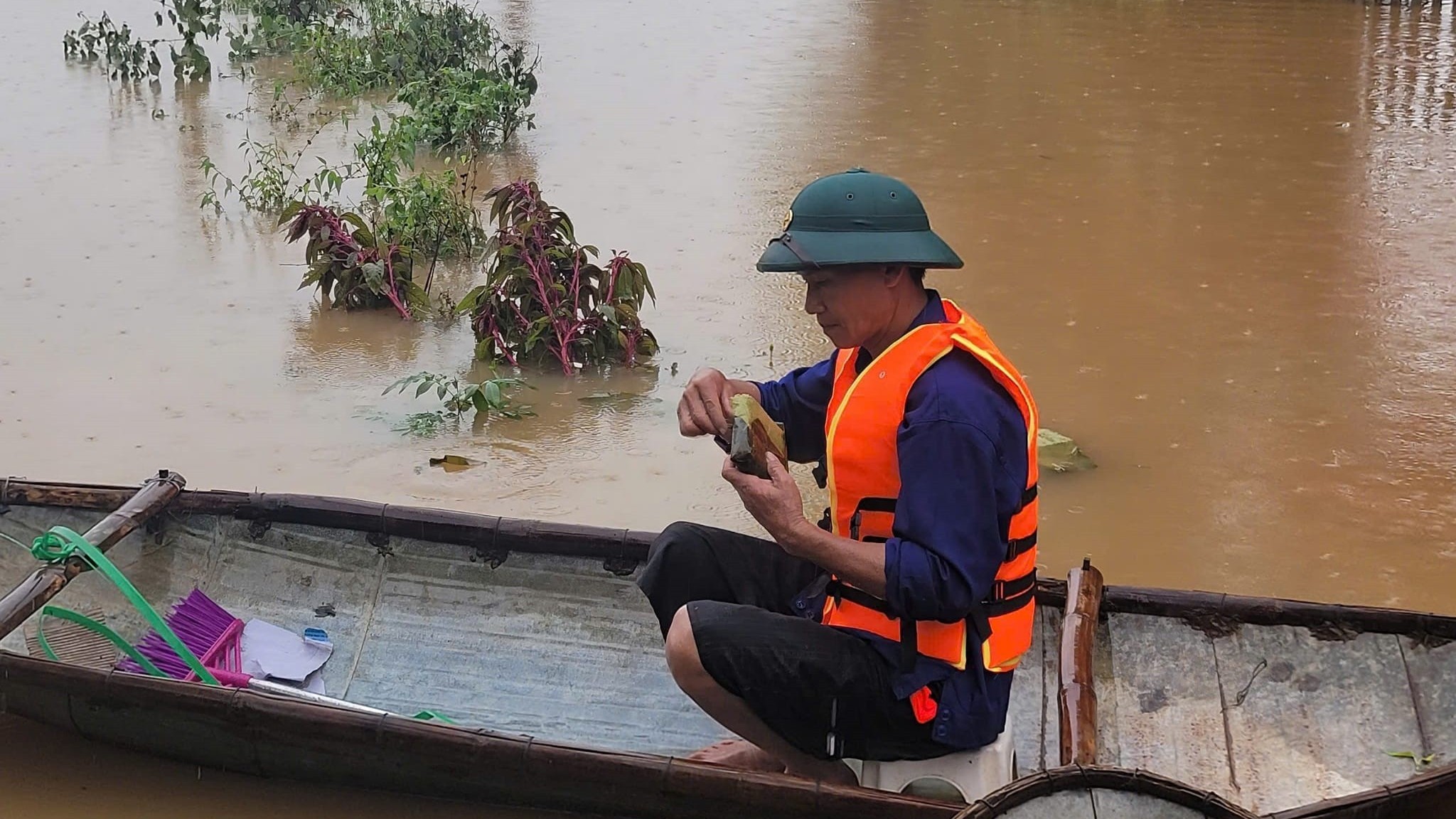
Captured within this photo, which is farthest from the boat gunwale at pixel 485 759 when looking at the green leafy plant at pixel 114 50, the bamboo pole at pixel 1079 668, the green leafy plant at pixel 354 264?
the green leafy plant at pixel 114 50

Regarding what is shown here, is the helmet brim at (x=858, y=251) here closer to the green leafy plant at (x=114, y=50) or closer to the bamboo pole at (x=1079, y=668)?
the bamboo pole at (x=1079, y=668)

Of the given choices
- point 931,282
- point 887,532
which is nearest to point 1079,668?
point 887,532

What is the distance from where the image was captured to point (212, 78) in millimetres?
10664

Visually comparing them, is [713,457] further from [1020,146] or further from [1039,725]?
[1020,146]

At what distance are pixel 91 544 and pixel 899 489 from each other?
185 cm

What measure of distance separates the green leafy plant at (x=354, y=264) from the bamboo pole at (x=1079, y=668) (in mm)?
3680

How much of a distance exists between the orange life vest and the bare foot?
0.41 m

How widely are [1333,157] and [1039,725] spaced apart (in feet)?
19.8

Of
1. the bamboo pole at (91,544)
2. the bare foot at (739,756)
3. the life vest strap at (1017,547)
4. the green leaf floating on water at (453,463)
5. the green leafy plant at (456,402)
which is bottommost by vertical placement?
the green leaf floating on water at (453,463)

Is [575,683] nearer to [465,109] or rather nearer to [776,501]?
[776,501]

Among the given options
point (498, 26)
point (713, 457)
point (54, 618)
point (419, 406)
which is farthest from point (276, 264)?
point (498, 26)

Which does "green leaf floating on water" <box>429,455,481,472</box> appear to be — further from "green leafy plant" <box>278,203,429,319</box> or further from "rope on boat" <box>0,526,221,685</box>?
"rope on boat" <box>0,526,221,685</box>

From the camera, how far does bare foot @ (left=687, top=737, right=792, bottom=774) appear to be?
2.85 metres

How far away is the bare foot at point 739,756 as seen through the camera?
112 inches
